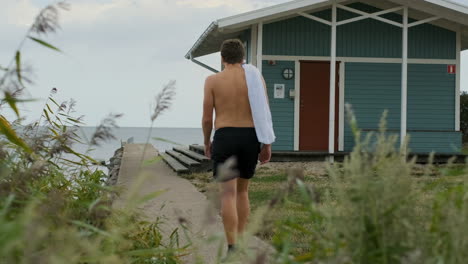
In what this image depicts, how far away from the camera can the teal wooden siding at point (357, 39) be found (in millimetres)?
14828

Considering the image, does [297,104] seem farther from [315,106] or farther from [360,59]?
[360,59]

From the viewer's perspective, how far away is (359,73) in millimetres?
15164

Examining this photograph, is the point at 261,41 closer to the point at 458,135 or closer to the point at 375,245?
the point at 458,135

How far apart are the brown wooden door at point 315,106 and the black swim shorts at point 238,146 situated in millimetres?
10127

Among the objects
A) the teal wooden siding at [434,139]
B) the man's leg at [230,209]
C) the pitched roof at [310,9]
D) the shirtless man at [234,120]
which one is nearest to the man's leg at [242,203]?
the shirtless man at [234,120]

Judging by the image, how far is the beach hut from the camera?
14836mm

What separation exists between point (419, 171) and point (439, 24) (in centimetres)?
447

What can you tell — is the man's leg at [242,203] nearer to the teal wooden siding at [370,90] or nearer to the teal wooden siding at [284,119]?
the teal wooden siding at [284,119]

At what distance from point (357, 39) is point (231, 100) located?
10673mm

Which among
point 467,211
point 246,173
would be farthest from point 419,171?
point 467,211

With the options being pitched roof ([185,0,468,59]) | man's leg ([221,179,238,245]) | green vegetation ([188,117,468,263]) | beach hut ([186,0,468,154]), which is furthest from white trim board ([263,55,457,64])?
green vegetation ([188,117,468,263])

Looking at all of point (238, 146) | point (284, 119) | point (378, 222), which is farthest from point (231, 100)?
point (284, 119)

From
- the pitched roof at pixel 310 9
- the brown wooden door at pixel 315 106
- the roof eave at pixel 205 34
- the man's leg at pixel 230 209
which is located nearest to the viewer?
the man's leg at pixel 230 209

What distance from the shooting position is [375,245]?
189cm
